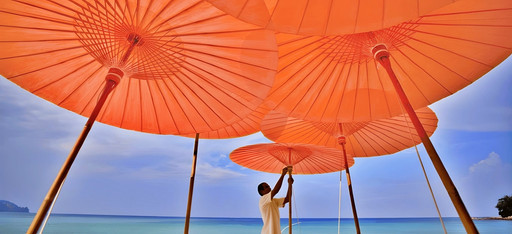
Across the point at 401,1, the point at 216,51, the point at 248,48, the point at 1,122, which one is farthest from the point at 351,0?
the point at 1,122

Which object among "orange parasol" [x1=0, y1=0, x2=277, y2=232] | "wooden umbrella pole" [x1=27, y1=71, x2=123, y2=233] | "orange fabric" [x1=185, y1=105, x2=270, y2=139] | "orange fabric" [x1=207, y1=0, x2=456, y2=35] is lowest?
"wooden umbrella pole" [x1=27, y1=71, x2=123, y2=233]

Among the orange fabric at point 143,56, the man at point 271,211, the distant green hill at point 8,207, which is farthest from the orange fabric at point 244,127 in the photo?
the distant green hill at point 8,207

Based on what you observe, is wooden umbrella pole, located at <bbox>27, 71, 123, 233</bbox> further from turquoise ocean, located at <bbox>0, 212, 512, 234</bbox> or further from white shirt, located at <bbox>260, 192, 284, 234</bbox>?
turquoise ocean, located at <bbox>0, 212, 512, 234</bbox>

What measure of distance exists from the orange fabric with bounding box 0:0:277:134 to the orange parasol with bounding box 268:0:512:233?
0.53 m

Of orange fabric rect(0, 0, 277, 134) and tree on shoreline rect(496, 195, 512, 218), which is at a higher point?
tree on shoreline rect(496, 195, 512, 218)

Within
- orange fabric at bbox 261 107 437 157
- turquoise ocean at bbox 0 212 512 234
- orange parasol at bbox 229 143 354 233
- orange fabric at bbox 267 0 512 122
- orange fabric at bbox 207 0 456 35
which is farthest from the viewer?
turquoise ocean at bbox 0 212 512 234

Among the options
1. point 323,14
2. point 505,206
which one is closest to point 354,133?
point 323,14

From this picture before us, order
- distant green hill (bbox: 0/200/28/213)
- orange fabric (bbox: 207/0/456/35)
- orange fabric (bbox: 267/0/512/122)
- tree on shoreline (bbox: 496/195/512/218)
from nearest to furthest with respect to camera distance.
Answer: orange fabric (bbox: 207/0/456/35), orange fabric (bbox: 267/0/512/122), tree on shoreline (bbox: 496/195/512/218), distant green hill (bbox: 0/200/28/213)

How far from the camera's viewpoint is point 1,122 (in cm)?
2014

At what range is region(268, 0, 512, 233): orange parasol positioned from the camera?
1.83 metres

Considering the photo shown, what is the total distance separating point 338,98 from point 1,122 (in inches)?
1094

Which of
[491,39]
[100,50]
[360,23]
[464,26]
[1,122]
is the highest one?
[1,122]

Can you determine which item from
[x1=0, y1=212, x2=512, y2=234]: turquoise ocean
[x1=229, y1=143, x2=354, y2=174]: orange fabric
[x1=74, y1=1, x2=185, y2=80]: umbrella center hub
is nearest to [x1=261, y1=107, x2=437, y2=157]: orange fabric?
[x1=229, y1=143, x2=354, y2=174]: orange fabric

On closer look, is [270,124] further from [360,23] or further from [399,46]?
[360,23]
